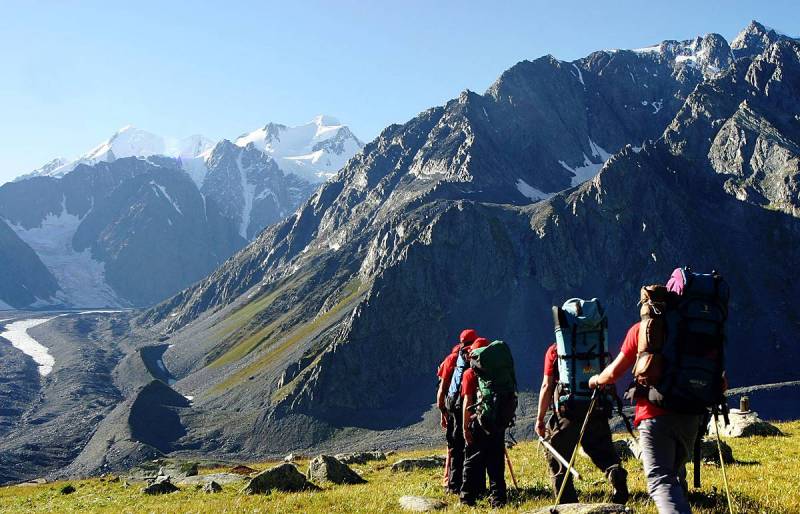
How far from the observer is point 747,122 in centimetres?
19262

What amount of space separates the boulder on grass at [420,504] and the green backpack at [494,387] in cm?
189

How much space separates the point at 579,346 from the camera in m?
10.2

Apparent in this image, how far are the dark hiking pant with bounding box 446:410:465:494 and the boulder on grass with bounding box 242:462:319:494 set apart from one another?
527 cm

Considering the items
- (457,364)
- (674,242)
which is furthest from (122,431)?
(674,242)

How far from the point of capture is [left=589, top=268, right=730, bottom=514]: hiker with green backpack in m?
7.16

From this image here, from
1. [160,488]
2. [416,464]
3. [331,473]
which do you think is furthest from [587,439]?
[160,488]

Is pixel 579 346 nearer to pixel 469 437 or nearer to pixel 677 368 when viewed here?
pixel 677 368

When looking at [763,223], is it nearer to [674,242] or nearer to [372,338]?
[674,242]

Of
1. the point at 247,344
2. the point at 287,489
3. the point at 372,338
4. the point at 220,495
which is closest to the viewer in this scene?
the point at 287,489

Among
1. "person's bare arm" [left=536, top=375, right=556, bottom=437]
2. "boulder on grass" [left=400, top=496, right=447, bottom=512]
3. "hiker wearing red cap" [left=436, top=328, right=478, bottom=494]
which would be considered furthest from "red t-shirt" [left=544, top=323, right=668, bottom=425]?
"hiker wearing red cap" [left=436, top=328, right=478, bottom=494]

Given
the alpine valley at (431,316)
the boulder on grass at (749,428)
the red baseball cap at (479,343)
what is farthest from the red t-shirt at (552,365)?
the alpine valley at (431,316)

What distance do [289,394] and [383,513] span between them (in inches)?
4654

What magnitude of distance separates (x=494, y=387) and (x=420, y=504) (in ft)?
9.54

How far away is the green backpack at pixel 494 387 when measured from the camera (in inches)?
474
